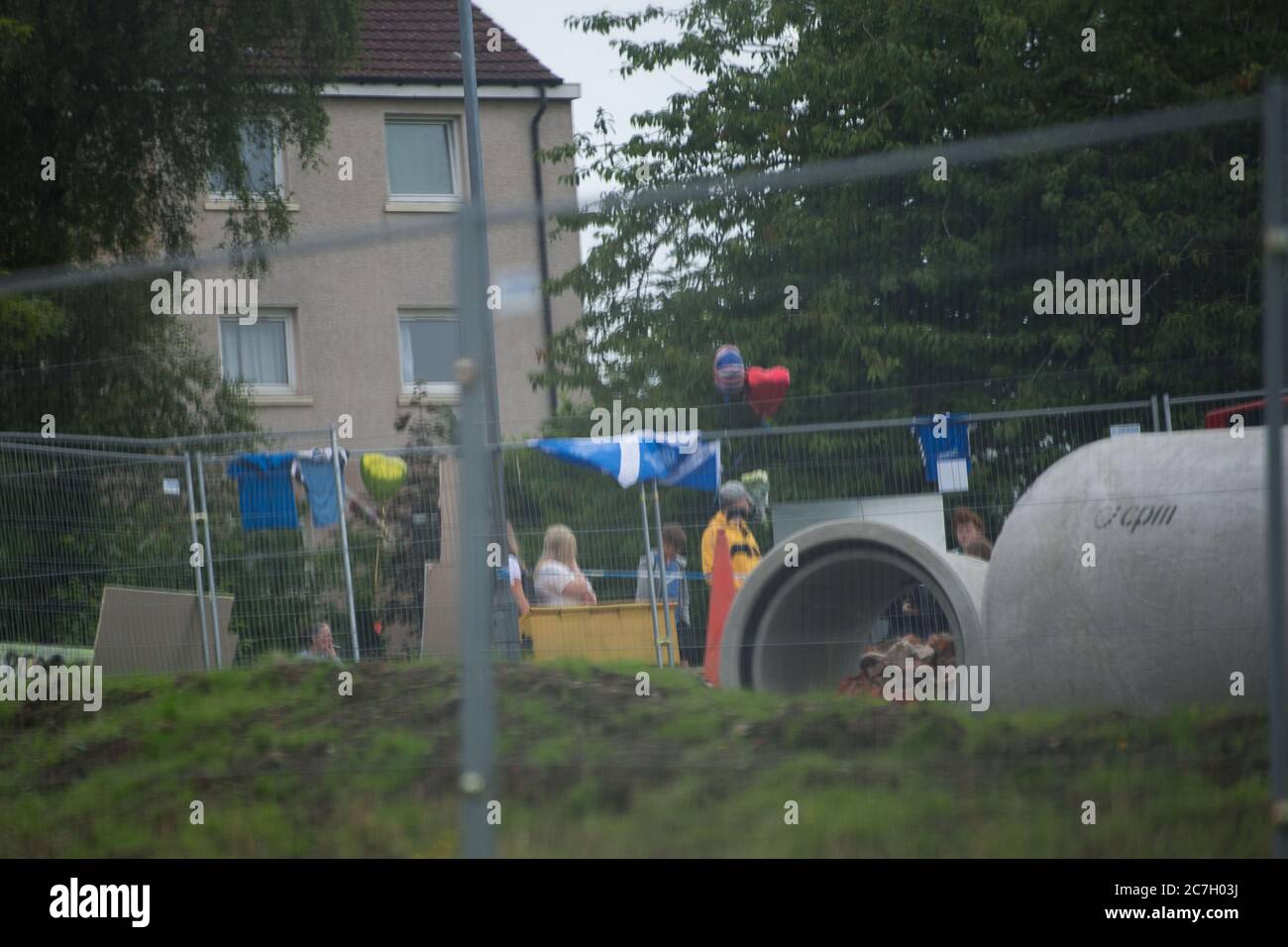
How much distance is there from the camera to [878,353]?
5055 mm

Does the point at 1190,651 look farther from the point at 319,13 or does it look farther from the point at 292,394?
the point at 319,13

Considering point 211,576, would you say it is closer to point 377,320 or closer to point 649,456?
point 377,320

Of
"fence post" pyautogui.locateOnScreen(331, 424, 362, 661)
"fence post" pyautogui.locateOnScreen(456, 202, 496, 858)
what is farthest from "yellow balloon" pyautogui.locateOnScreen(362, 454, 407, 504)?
"fence post" pyautogui.locateOnScreen(456, 202, 496, 858)

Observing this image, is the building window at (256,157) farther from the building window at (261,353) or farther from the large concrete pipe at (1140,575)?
the large concrete pipe at (1140,575)

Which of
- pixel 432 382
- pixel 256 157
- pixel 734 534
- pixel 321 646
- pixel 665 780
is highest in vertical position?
pixel 256 157

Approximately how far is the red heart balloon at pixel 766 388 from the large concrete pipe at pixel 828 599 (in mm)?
643

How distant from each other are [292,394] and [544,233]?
1.19 m

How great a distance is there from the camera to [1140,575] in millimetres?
5371

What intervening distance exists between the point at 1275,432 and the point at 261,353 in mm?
3830

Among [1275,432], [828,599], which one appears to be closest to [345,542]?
[828,599]

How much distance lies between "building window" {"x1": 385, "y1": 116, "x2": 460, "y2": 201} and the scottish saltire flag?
22.5 m

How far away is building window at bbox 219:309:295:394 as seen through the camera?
5254mm

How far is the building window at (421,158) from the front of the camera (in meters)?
27.5

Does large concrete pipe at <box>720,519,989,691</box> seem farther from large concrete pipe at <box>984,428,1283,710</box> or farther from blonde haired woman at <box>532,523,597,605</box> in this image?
blonde haired woman at <box>532,523,597,605</box>
